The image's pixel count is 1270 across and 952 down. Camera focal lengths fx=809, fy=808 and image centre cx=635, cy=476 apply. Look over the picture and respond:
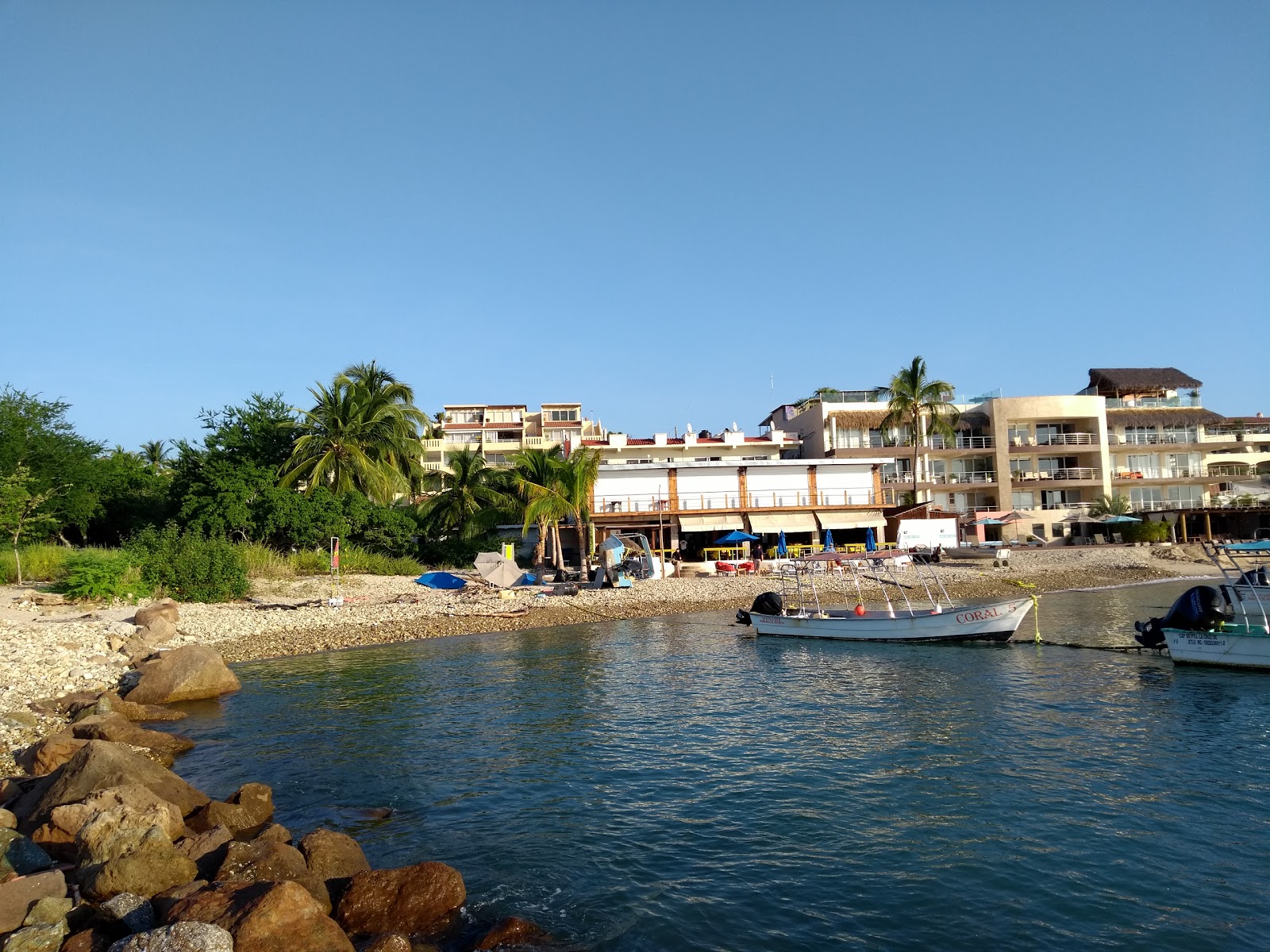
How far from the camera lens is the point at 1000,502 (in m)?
61.9

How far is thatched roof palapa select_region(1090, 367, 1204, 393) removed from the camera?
223ft

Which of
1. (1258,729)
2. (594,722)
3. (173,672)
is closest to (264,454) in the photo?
(173,672)

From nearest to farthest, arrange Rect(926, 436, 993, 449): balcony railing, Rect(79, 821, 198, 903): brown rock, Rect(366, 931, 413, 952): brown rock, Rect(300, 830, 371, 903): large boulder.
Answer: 1. Rect(366, 931, 413, 952): brown rock
2. Rect(79, 821, 198, 903): brown rock
3. Rect(300, 830, 371, 903): large boulder
4. Rect(926, 436, 993, 449): balcony railing

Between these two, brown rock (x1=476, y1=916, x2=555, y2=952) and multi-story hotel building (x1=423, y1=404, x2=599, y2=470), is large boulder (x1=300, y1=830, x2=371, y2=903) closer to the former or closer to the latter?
brown rock (x1=476, y1=916, x2=555, y2=952)

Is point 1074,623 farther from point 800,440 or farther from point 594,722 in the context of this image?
point 800,440

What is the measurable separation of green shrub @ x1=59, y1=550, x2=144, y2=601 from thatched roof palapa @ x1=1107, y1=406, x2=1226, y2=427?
67693 mm

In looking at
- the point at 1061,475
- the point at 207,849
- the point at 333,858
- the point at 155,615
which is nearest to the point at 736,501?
the point at 1061,475

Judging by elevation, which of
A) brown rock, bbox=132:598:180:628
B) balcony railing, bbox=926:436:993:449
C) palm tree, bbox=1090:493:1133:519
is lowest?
brown rock, bbox=132:598:180:628

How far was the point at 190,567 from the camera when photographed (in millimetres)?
31391

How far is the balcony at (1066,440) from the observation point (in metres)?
63.4

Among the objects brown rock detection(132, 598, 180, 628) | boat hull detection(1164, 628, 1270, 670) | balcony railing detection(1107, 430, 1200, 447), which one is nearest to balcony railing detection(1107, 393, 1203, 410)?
balcony railing detection(1107, 430, 1200, 447)

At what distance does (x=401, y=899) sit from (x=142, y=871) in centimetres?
246

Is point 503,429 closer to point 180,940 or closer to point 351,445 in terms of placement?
point 351,445

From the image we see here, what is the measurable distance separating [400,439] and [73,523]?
16.8 m
